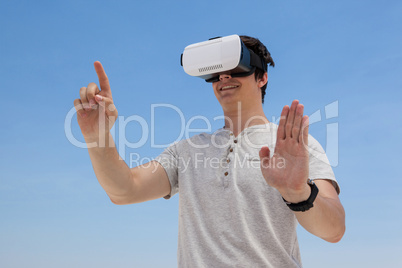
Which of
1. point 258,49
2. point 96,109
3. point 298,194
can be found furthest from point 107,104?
point 258,49

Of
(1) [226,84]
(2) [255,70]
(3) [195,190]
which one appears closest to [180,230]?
(3) [195,190]

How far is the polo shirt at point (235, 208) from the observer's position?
2516 millimetres

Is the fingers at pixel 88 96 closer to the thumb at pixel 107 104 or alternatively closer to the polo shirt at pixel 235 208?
the thumb at pixel 107 104

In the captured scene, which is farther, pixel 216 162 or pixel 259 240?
pixel 216 162

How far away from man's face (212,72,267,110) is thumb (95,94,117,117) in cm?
89

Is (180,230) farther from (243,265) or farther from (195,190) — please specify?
(243,265)

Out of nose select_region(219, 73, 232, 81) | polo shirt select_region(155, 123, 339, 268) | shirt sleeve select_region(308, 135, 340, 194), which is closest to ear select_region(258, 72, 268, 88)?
nose select_region(219, 73, 232, 81)

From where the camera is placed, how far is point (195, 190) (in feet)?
9.08

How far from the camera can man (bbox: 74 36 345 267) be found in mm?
2246

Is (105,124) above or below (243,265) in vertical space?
above

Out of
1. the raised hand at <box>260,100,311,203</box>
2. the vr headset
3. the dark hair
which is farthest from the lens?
the dark hair

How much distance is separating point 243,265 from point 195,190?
1.96ft

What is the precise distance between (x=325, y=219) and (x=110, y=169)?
1.35 metres

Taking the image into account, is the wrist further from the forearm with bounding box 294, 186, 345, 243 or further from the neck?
the neck
